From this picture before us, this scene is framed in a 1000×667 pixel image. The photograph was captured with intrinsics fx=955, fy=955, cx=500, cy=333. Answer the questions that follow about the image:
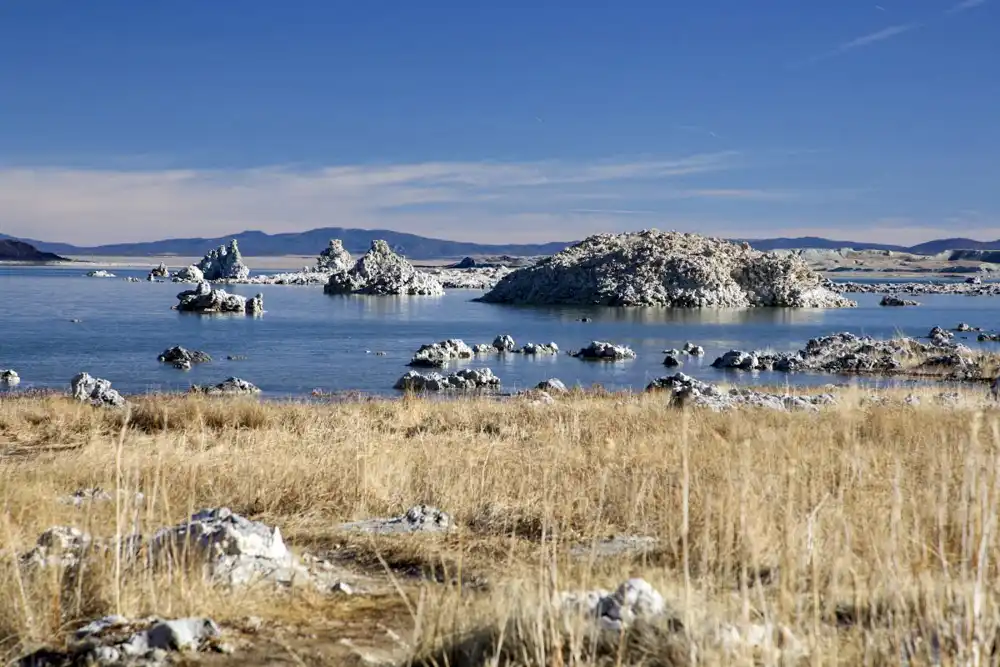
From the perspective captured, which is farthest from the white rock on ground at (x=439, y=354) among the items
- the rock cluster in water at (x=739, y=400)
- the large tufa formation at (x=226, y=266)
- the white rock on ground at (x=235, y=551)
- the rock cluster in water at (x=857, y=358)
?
the large tufa formation at (x=226, y=266)

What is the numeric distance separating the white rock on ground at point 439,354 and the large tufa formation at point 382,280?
63.2 meters

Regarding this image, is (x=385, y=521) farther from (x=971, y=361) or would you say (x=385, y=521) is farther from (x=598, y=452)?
(x=971, y=361)

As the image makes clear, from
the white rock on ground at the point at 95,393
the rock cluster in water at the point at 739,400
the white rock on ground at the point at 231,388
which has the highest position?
the rock cluster in water at the point at 739,400

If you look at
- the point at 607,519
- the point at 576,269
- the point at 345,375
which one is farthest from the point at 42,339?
the point at 576,269

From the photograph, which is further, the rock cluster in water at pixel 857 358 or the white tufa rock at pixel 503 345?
the white tufa rock at pixel 503 345

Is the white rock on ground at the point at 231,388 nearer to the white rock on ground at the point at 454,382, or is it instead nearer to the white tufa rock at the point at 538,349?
the white rock on ground at the point at 454,382

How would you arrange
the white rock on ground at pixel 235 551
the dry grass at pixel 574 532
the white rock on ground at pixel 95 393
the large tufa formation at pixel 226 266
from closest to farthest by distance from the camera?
the dry grass at pixel 574 532
the white rock on ground at pixel 235 551
the white rock on ground at pixel 95 393
the large tufa formation at pixel 226 266

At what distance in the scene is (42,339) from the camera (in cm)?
4206

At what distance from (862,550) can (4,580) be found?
4467 mm

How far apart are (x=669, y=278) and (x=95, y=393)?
6648cm

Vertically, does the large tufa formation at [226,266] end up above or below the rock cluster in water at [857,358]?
above

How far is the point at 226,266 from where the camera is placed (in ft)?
472

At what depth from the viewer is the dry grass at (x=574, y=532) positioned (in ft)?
12.2

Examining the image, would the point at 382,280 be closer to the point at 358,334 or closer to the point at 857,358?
the point at 358,334
